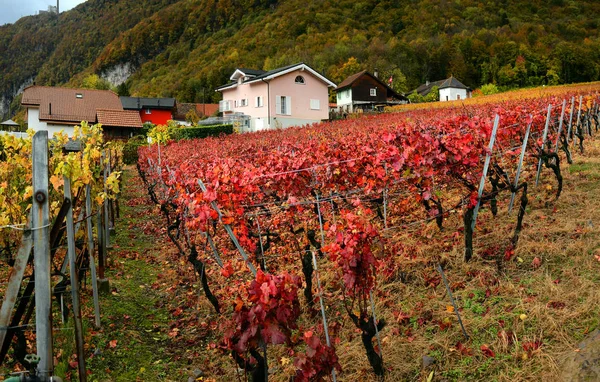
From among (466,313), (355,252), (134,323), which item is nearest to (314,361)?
(355,252)

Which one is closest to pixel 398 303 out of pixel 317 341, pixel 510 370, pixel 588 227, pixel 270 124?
pixel 510 370

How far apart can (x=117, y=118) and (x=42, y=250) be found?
39.9 meters

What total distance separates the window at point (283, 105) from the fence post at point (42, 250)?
37550 millimetres

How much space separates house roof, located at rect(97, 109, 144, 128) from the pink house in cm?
906

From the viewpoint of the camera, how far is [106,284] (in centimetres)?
630

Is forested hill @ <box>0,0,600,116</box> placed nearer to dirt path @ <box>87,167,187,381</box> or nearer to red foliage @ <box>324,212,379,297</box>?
dirt path @ <box>87,167,187,381</box>

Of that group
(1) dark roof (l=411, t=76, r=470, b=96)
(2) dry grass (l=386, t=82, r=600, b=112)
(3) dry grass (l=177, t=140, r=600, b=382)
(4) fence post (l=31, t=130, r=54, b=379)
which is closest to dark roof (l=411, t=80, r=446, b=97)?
(1) dark roof (l=411, t=76, r=470, b=96)

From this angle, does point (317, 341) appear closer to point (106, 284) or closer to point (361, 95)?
point (106, 284)

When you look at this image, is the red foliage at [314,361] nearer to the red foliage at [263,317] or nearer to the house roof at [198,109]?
the red foliage at [263,317]

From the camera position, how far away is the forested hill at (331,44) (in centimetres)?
7625

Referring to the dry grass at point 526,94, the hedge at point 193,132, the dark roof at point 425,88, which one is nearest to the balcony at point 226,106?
the hedge at point 193,132

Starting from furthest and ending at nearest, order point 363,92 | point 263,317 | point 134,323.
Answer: point 363,92 < point 134,323 < point 263,317

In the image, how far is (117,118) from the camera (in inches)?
1547

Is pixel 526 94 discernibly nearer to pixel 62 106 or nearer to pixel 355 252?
pixel 355 252
